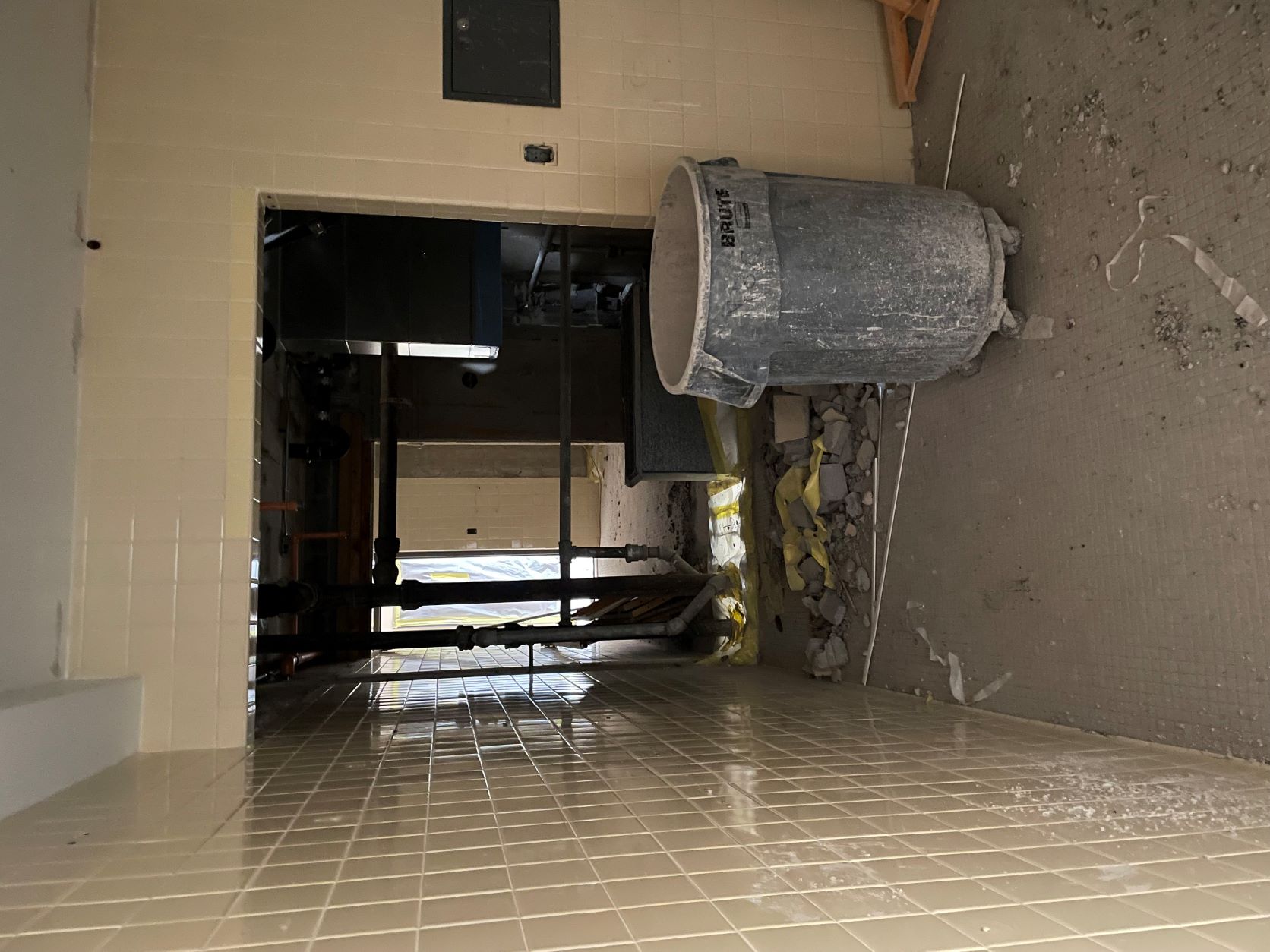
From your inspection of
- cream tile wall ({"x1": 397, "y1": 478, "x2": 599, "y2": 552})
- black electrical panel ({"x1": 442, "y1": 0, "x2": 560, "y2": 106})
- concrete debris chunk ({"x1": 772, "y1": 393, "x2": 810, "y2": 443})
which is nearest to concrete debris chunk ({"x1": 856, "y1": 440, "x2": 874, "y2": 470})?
concrete debris chunk ({"x1": 772, "y1": 393, "x2": 810, "y2": 443})

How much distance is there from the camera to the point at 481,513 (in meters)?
9.95

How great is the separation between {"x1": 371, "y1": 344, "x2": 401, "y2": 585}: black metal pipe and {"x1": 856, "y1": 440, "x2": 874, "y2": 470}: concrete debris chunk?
2.28 meters

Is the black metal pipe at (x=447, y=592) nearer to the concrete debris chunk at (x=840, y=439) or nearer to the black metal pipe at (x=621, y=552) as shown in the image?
the black metal pipe at (x=621, y=552)

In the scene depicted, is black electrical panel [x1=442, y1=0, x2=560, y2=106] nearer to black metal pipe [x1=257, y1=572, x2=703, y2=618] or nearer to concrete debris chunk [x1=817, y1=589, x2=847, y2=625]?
black metal pipe [x1=257, y1=572, x2=703, y2=618]

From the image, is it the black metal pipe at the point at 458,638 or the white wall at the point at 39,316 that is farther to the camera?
the black metal pipe at the point at 458,638

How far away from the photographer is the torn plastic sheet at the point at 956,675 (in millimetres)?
2432

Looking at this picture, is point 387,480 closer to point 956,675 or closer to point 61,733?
point 61,733

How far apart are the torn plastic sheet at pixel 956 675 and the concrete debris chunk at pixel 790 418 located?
1.02m

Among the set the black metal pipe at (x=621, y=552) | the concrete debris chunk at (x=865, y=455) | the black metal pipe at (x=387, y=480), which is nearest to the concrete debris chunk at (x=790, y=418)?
the concrete debris chunk at (x=865, y=455)

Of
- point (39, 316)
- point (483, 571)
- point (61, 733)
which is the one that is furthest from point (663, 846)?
point (483, 571)

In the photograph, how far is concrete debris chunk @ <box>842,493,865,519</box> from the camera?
3144mm

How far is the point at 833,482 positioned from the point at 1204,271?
1600mm

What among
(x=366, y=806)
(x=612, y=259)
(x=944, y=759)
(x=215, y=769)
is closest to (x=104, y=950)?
(x=366, y=806)

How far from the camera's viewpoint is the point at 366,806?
5.39 feet
